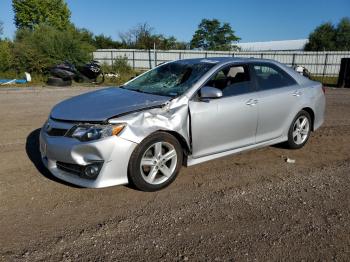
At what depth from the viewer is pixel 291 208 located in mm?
3705

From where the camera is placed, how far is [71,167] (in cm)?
382

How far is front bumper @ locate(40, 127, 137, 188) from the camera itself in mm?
3621

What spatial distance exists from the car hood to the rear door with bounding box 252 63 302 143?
155 cm

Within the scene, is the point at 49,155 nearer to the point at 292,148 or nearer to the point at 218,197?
the point at 218,197

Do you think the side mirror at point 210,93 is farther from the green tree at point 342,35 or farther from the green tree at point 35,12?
the green tree at point 342,35

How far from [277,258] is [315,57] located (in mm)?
31915

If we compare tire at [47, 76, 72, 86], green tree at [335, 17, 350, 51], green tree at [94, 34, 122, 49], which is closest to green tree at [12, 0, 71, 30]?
green tree at [94, 34, 122, 49]

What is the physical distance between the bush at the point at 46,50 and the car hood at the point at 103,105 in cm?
1649

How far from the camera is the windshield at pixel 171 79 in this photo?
177 inches

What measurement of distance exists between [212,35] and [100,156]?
84367 mm

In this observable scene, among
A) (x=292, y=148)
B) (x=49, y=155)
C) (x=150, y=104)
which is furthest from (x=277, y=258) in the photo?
(x=292, y=148)

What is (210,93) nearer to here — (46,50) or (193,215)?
(193,215)

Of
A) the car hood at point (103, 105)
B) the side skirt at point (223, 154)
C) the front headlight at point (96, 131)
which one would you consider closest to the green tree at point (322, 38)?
the side skirt at point (223, 154)

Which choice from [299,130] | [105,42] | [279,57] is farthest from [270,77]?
[105,42]
